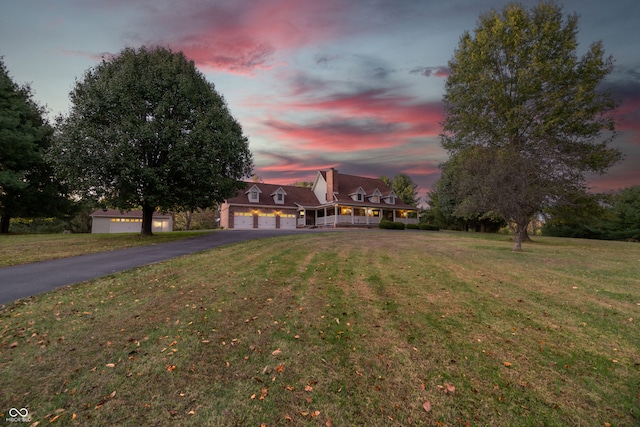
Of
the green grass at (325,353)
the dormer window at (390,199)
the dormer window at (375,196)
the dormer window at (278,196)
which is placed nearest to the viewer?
the green grass at (325,353)

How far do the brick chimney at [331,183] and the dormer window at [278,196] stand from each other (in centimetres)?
644

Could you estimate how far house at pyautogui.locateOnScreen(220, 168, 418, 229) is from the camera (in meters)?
37.9

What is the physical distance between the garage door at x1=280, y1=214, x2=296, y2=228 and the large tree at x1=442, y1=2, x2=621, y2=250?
24264 millimetres

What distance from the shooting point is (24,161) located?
75.8 feet

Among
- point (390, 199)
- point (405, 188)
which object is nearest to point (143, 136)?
point (390, 199)

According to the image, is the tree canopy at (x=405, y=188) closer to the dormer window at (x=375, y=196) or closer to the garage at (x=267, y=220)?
the dormer window at (x=375, y=196)

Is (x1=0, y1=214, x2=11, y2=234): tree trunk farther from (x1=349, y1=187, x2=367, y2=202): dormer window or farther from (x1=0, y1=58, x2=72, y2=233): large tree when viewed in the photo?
(x1=349, y1=187, x2=367, y2=202): dormer window

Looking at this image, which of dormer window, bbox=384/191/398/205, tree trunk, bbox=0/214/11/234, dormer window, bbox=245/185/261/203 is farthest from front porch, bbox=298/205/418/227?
tree trunk, bbox=0/214/11/234

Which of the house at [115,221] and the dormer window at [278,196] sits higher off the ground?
the dormer window at [278,196]

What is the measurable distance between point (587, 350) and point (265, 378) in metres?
4.96

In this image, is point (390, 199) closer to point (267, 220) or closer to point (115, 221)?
point (267, 220)

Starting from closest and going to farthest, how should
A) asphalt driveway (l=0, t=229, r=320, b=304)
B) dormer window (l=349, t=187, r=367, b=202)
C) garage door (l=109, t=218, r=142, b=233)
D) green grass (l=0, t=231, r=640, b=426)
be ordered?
1. green grass (l=0, t=231, r=640, b=426)
2. asphalt driveway (l=0, t=229, r=320, b=304)
3. dormer window (l=349, t=187, r=367, b=202)
4. garage door (l=109, t=218, r=142, b=233)

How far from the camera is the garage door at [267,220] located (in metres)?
38.4

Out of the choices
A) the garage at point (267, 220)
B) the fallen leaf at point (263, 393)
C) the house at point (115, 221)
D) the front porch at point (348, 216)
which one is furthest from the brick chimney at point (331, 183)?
the fallen leaf at point (263, 393)
